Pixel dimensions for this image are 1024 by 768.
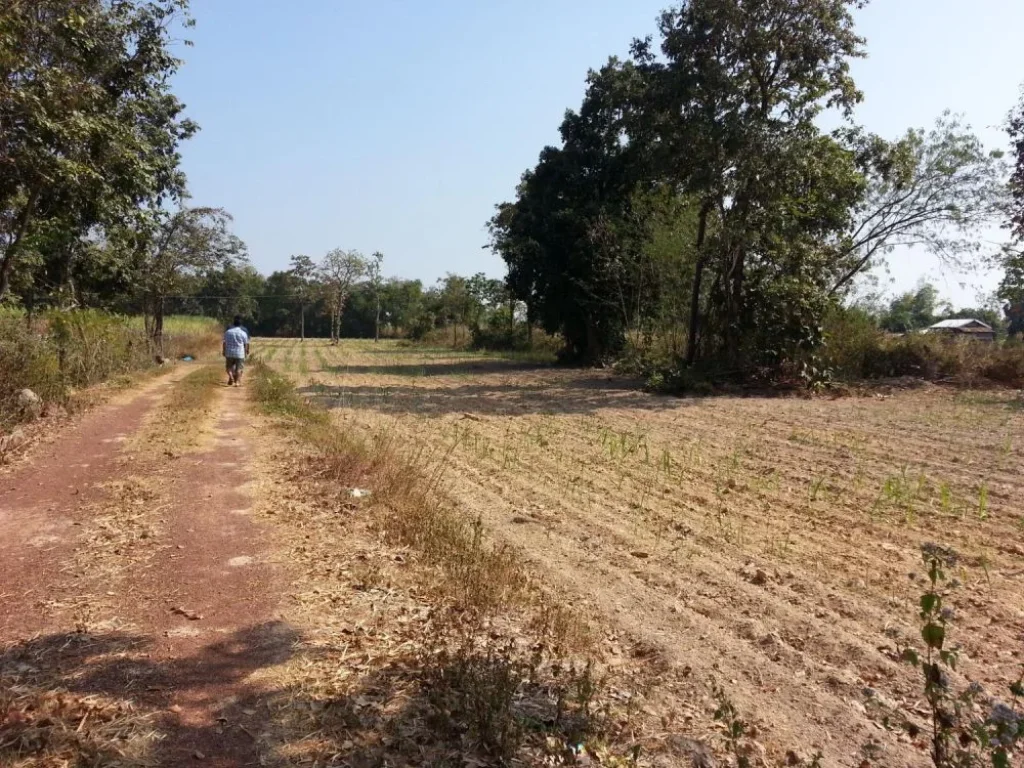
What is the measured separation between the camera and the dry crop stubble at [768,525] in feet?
13.3

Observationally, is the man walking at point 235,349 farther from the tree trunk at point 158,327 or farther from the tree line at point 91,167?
the tree trunk at point 158,327

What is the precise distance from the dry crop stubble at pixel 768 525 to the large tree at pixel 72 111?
535 centimetres

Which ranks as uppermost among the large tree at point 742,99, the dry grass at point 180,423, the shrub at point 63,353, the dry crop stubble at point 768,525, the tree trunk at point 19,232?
the large tree at point 742,99

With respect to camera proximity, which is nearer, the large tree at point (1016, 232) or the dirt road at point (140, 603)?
the dirt road at point (140, 603)

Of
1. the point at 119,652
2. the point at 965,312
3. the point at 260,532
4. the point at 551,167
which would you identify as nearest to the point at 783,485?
the point at 260,532

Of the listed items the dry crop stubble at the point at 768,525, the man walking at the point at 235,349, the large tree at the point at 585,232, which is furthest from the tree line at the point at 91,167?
the large tree at the point at 585,232

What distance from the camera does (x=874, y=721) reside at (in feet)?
11.6

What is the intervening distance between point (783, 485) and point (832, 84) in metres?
13.5

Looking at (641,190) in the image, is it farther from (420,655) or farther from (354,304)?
(354,304)

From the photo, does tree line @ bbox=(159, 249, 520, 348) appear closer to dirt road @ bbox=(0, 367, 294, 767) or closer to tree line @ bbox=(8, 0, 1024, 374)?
tree line @ bbox=(8, 0, 1024, 374)

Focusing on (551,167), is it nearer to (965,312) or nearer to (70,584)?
(70,584)

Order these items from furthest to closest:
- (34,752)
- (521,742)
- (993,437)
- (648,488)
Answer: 1. (993,437)
2. (648,488)
3. (521,742)
4. (34,752)

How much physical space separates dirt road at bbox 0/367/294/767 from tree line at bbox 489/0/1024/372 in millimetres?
14069

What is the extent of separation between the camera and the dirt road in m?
3.05
